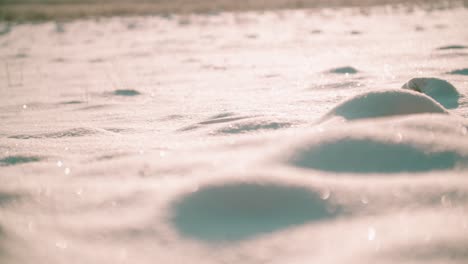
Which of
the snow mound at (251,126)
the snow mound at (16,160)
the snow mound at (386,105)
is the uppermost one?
the snow mound at (386,105)

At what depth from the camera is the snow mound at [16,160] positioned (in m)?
1.28

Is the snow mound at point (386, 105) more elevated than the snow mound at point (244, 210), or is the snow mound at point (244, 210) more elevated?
the snow mound at point (386, 105)

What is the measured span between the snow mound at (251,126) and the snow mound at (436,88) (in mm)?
618

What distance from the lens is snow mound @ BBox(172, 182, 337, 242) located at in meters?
0.79

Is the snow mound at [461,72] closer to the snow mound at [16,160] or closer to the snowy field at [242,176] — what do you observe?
the snowy field at [242,176]

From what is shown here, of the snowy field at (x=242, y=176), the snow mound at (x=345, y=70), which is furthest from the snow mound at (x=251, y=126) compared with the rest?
the snow mound at (x=345, y=70)

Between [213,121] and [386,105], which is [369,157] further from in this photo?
[213,121]

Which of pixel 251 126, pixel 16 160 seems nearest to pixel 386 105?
pixel 251 126

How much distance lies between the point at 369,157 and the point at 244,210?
0.34 metres

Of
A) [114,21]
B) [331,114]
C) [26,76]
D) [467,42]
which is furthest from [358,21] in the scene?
[331,114]

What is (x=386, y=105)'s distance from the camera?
4.20 feet

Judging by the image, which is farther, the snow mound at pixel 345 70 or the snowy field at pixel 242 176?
the snow mound at pixel 345 70

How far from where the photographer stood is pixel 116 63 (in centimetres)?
404

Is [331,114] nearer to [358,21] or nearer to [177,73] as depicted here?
[177,73]
